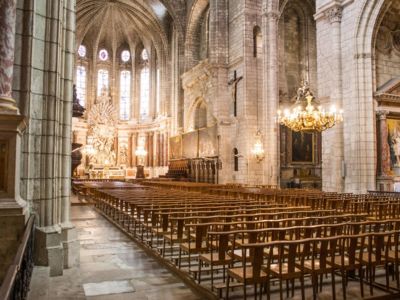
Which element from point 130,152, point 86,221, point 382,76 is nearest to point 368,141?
point 382,76

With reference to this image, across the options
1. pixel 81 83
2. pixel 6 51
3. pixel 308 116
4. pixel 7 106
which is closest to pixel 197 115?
pixel 81 83

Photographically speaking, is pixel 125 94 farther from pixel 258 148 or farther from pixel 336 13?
pixel 336 13

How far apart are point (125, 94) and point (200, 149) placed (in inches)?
678

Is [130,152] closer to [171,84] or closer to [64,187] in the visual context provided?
[171,84]

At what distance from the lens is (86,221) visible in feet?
37.3

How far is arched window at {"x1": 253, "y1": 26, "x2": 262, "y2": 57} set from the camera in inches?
920

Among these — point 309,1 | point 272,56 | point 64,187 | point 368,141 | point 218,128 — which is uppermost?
point 309,1

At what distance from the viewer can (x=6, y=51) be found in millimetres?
4625

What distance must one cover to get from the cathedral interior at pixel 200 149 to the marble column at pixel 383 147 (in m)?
0.05

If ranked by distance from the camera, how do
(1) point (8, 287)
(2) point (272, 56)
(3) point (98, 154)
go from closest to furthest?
(1) point (8, 287)
(2) point (272, 56)
(3) point (98, 154)

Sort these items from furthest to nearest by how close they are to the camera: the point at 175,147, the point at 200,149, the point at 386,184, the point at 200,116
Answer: the point at 175,147
the point at 200,116
the point at 200,149
the point at 386,184

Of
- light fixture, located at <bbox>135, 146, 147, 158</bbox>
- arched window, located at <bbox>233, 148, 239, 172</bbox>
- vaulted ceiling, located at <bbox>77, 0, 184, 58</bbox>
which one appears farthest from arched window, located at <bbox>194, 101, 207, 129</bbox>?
light fixture, located at <bbox>135, 146, 147, 158</bbox>

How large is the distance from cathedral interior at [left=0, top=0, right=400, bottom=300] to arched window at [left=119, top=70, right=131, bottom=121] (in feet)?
0.50

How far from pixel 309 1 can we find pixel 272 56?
6.80 m
